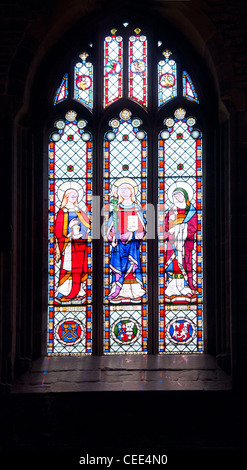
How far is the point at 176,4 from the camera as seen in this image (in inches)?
308

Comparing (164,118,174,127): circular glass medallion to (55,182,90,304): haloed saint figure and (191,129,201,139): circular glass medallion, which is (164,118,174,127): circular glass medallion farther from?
(55,182,90,304): haloed saint figure

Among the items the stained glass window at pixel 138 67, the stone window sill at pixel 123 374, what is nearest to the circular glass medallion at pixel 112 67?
the stained glass window at pixel 138 67

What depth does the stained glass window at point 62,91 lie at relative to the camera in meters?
8.30

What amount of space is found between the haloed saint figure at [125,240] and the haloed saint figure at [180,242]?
0.26 meters

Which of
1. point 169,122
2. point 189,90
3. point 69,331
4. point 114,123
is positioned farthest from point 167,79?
point 69,331

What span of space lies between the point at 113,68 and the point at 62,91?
55 cm

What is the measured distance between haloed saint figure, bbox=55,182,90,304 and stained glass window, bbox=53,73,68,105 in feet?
2.84

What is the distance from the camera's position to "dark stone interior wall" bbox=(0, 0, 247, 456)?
7348 mm

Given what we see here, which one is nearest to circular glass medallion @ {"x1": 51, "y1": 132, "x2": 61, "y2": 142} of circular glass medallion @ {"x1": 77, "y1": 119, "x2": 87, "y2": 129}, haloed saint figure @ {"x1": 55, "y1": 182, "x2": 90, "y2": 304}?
circular glass medallion @ {"x1": 77, "y1": 119, "x2": 87, "y2": 129}

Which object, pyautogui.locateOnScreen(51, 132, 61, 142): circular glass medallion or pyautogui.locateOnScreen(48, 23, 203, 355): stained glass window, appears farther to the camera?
pyautogui.locateOnScreen(51, 132, 61, 142): circular glass medallion

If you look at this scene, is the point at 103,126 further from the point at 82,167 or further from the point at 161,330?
the point at 161,330
